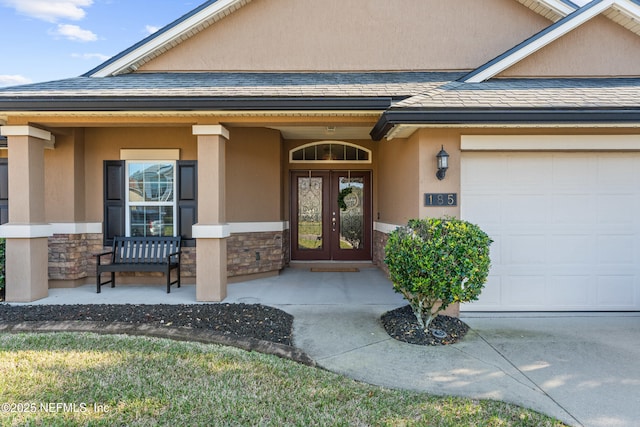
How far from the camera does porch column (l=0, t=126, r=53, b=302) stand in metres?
5.71

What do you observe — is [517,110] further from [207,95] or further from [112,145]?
[112,145]

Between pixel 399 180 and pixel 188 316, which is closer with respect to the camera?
pixel 188 316

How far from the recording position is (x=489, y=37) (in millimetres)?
7328

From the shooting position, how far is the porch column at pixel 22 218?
5715 millimetres

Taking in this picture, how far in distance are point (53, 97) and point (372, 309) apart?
5900 millimetres

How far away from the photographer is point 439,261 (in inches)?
167

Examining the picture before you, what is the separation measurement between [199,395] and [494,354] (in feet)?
10.5

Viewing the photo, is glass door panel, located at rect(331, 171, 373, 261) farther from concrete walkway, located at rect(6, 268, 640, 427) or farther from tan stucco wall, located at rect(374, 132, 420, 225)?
concrete walkway, located at rect(6, 268, 640, 427)

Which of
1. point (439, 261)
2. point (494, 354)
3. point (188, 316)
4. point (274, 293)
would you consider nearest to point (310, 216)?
point (274, 293)

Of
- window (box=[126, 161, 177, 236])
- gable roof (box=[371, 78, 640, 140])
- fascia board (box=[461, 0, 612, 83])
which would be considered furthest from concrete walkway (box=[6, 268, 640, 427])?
fascia board (box=[461, 0, 612, 83])

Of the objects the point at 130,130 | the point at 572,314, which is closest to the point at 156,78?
the point at 130,130

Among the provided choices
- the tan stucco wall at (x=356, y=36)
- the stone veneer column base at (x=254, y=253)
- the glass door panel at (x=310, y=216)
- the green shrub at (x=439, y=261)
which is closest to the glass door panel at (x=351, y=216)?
the glass door panel at (x=310, y=216)

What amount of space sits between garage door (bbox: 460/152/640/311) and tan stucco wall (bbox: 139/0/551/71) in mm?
3156

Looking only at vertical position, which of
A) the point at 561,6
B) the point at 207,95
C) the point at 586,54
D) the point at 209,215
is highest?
the point at 561,6
